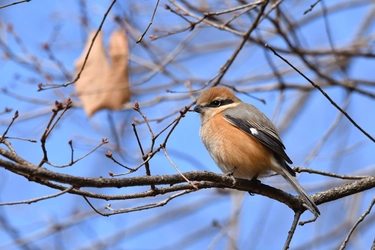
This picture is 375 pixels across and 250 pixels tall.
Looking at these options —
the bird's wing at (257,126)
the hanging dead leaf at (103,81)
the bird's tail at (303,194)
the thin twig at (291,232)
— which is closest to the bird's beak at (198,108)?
the bird's wing at (257,126)

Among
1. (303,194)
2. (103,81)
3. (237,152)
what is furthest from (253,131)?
(103,81)

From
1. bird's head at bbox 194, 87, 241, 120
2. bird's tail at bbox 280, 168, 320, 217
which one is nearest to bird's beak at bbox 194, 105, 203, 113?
bird's head at bbox 194, 87, 241, 120

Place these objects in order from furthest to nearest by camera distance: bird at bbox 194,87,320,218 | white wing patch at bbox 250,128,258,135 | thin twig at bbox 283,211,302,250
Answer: white wing patch at bbox 250,128,258,135
bird at bbox 194,87,320,218
thin twig at bbox 283,211,302,250

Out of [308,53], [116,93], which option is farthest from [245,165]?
[308,53]

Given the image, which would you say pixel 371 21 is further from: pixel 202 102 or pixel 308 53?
pixel 202 102

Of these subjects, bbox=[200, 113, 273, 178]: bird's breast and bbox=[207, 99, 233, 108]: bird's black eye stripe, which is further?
bbox=[207, 99, 233, 108]: bird's black eye stripe

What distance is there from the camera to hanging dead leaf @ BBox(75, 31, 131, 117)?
16.1ft

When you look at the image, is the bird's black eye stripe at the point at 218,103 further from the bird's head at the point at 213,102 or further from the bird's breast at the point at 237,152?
the bird's breast at the point at 237,152

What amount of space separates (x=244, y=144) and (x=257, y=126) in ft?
0.79

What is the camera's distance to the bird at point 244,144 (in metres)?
4.22

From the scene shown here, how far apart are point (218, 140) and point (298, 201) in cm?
94

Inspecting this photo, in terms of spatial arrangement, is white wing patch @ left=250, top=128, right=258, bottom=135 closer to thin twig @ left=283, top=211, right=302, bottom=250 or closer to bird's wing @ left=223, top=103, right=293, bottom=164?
bird's wing @ left=223, top=103, right=293, bottom=164

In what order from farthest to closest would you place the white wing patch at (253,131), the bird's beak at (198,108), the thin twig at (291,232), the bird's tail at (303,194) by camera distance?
the bird's beak at (198,108) < the white wing patch at (253,131) < the bird's tail at (303,194) < the thin twig at (291,232)

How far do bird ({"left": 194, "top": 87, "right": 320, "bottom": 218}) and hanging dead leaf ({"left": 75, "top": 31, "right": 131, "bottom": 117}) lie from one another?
80cm
